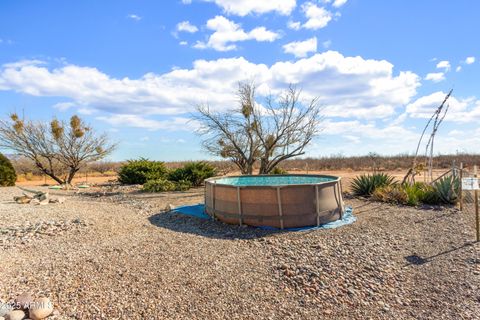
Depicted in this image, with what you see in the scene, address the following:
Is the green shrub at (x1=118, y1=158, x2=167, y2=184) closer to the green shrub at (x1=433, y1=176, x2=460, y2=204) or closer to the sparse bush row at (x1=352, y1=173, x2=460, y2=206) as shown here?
the sparse bush row at (x1=352, y1=173, x2=460, y2=206)

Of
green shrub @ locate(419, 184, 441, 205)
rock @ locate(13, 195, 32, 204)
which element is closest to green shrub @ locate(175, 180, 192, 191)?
rock @ locate(13, 195, 32, 204)

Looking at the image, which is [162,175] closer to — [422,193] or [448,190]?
[422,193]

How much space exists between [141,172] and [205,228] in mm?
9876

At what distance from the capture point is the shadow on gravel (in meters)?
5.98

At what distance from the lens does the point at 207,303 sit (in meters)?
3.50

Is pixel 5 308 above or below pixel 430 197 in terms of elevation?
below

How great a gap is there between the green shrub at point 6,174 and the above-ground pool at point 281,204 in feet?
41.3

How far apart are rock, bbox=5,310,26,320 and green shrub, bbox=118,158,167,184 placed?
40.7 feet

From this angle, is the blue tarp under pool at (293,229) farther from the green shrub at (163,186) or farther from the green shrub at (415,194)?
the green shrub at (163,186)

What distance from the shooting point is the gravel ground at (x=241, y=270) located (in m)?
3.48

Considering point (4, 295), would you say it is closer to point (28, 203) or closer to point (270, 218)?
point (270, 218)

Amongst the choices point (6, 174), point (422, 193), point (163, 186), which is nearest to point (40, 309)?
point (422, 193)

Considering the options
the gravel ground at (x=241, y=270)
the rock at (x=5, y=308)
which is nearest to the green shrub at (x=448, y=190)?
the gravel ground at (x=241, y=270)

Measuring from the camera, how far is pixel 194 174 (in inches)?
569
